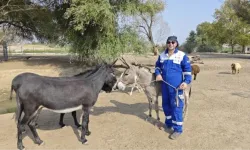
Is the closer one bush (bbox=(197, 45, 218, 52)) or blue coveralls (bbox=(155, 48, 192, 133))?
blue coveralls (bbox=(155, 48, 192, 133))

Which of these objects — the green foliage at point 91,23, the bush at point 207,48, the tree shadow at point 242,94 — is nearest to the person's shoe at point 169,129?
the tree shadow at point 242,94

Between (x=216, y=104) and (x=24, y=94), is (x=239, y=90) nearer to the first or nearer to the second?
(x=216, y=104)

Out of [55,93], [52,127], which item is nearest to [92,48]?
[52,127]

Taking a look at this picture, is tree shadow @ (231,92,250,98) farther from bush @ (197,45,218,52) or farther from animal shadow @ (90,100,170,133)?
bush @ (197,45,218,52)

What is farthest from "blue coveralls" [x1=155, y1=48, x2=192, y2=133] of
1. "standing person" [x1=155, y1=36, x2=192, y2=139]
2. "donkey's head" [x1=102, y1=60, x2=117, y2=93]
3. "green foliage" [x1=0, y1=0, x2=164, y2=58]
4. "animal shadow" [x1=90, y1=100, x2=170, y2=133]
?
"green foliage" [x1=0, y1=0, x2=164, y2=58]

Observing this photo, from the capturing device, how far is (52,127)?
6.95 meters

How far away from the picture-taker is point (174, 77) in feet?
20.0

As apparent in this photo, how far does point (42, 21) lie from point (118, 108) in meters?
16.3

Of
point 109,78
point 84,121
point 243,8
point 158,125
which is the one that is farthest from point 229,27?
point 84,121

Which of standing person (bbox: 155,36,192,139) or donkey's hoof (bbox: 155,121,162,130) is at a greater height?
standing person (bbox: 155,36,192,139)

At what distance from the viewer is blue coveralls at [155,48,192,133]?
19.7ft

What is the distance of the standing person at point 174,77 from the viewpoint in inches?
236

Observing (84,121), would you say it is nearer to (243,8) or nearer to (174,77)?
(174,77)

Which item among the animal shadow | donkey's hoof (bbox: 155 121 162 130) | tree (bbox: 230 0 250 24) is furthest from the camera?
tree (bbox: 230 0 250 24)
